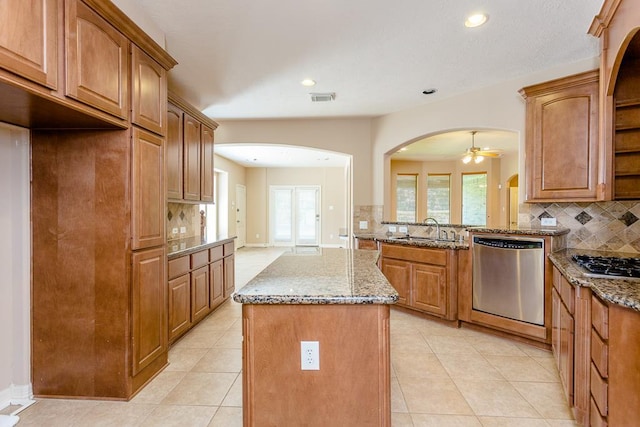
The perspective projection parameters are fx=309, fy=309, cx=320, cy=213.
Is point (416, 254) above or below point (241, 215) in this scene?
below

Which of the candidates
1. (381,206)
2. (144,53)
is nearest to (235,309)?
(381,206)

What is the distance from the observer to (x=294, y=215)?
9344 millimetres

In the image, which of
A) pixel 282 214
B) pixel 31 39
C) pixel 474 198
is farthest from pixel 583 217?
pixel 282 214

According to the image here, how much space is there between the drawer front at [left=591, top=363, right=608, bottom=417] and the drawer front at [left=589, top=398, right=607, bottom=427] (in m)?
0.02

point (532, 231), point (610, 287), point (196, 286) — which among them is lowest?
point (196, 286)

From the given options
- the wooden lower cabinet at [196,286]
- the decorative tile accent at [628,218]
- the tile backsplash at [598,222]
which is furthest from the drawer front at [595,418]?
the wooden lower cabinet at [196,286]

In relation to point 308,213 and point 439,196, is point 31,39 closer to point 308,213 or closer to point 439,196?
point 308,213

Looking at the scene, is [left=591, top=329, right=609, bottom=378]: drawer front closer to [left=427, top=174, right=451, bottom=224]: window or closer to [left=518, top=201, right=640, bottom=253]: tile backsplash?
[left=518, top=201, right=640, bottom=253]: tile backsplash

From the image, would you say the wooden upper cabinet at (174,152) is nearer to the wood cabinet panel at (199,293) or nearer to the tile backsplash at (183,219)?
the tile backsplash at (183,219)

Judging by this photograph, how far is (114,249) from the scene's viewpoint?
194 cm

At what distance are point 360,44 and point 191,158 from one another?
2.07m

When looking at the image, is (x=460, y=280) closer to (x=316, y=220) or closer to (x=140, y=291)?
(x=140, y=291)

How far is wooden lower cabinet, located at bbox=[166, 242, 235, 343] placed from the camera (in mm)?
2686

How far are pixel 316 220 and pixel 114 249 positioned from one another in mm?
7445
